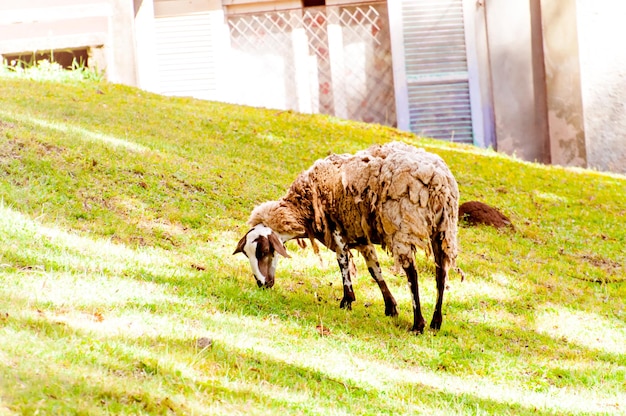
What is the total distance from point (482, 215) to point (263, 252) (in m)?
4.96

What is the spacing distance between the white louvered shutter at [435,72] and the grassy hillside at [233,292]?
3.56m

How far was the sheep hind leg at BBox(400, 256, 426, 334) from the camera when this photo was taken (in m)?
7.47

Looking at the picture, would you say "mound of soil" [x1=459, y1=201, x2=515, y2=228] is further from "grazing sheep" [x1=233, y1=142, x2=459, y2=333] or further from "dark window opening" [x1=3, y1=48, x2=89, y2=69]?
"dark window opening" [x1=3, y1=48, x2=89, y2=69]

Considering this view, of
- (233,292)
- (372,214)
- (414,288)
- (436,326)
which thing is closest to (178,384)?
(233,292)

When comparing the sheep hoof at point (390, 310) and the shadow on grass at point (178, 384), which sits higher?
the shadow on grass at point (178, 384)

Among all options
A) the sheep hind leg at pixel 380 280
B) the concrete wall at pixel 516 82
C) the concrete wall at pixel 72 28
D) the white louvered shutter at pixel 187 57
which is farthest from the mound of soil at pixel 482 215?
the concrete wall at pixel 72 28

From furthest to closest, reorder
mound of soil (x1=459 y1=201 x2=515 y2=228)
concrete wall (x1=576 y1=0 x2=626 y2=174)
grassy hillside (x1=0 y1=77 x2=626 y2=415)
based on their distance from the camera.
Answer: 1. concrete wall (x1=576 y1=0 x2=626 y2=174)
2. mound of soil (x1=459 y1=201 x2=515 y2=228)
3. grassy hillside (x1=0 y1=77 x2=626 y2=415)

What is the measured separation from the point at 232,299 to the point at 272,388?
2.18 m

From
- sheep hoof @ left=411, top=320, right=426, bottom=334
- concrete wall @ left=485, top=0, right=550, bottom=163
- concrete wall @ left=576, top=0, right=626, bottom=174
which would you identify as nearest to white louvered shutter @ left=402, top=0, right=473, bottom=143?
concrete wall @ left=485, top=0, right=550, bottom=163

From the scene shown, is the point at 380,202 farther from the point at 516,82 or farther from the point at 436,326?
the point at 516,82

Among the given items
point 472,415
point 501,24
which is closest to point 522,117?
point 501,24

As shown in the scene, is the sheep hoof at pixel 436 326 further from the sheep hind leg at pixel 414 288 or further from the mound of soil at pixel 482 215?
the mound of soil at pixel 482 215

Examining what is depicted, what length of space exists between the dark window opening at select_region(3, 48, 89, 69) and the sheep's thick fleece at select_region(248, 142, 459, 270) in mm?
10408

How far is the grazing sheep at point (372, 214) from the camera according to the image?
744 centimetres
